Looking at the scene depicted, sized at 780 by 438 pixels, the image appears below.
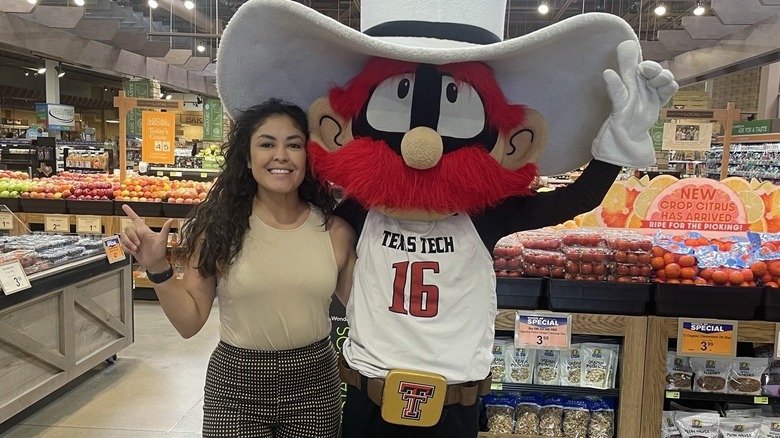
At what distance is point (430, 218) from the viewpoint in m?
1.42

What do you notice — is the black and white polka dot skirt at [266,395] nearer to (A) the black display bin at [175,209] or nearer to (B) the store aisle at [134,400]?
(B) the store aisle at [134,400]

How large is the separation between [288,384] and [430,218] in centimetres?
58

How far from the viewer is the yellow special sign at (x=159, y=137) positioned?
6062mm

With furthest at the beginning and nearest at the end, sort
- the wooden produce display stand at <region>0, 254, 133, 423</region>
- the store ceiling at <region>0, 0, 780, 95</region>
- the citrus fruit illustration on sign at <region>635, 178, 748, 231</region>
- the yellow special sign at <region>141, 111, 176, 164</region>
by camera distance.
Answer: the store ceiling at <region>0, 0, 780, 95</region>, the yellow special sign at <region>141, 111, 176, 164</region>, the wooden produce display stand at <region>0, 254, 133, 423</region>, the citrus fruit illustration on sign at <region>635, 178, 748, 231</region>

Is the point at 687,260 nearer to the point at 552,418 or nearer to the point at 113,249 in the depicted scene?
the point at 552,418

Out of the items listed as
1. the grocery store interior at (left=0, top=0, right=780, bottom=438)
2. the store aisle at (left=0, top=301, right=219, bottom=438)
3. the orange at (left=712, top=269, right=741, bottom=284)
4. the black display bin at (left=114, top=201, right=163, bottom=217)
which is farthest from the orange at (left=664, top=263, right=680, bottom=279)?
the black display bin at (left=114, top=201, right=163, bottom=217)

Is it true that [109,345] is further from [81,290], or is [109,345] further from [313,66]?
[313,66]

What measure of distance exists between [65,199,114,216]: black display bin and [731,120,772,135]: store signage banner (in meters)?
9.20

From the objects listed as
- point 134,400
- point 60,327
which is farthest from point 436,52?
point 134,400

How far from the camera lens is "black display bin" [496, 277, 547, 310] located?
2.14 m

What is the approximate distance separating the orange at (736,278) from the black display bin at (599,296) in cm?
27

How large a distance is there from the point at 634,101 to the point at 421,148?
511 millimetres

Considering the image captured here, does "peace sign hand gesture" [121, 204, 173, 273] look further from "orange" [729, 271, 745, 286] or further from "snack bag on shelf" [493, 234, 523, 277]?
"orange" [729, 271, 745, 286]

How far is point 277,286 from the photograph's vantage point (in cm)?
151
